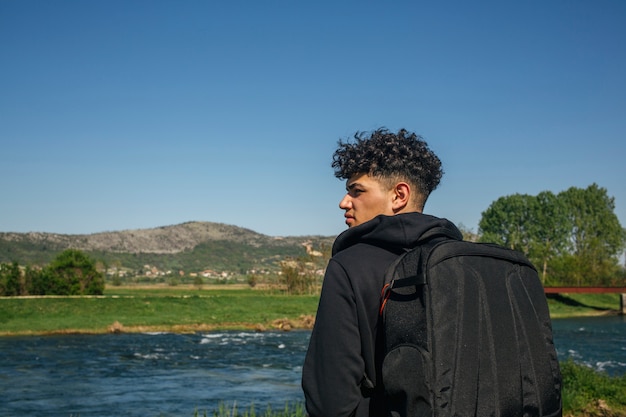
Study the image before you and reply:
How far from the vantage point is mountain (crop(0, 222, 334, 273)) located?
119606 millimetres

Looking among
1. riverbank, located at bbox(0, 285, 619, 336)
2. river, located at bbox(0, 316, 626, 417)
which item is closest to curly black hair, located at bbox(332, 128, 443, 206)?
river, located at bbox(0, 316, 626, 417)

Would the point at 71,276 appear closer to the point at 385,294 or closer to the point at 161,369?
the point at 161,369

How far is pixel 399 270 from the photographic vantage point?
7.95 feet

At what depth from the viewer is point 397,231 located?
99.7 inches

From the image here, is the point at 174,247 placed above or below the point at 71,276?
above

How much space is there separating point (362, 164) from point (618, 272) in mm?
76185

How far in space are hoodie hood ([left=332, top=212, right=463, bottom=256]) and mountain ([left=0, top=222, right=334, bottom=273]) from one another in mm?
105722

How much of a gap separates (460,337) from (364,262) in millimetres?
419

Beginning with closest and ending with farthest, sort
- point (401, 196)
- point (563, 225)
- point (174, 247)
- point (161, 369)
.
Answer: point (401, 196) → point (161, 369) → point (563, 225) → point (174, 247)

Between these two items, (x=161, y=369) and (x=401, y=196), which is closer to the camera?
(x=401, y=196)

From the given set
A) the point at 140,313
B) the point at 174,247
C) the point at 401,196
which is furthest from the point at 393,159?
the point at 174,247

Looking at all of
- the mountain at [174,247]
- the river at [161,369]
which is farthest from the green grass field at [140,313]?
the mountain at [174,247]

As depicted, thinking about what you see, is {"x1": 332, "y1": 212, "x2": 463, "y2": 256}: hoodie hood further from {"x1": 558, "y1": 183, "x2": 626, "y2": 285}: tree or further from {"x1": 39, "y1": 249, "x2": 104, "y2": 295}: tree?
{"x1": 558, "y1": 183, "x2": 626, "y2": 285}: tree

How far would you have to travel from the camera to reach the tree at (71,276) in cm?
3919
